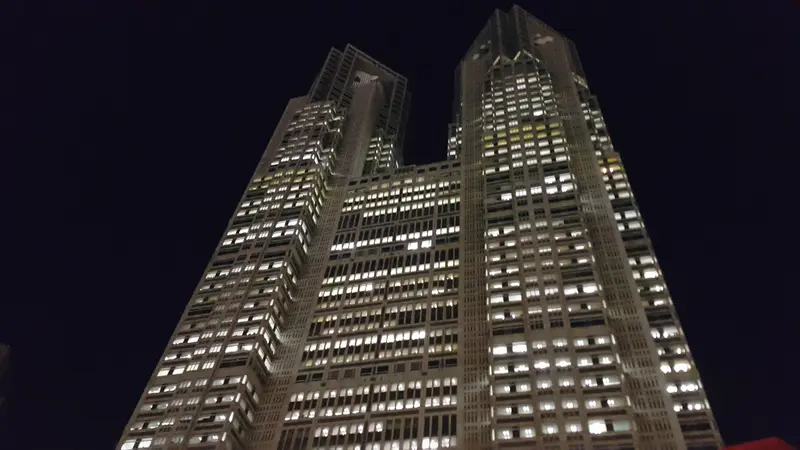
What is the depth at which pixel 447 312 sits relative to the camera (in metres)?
85.9

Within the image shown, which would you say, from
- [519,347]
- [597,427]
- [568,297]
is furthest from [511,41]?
[597,427]

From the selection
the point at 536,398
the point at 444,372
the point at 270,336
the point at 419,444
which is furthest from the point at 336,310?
the point at 536,398

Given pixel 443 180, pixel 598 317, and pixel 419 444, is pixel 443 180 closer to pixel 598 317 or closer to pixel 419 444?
pixel 598 317

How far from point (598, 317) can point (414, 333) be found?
73.6 feet

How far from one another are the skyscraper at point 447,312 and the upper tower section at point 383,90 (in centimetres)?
1871

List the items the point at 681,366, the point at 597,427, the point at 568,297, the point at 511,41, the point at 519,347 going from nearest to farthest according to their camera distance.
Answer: the point at 597,427 → the point at 681,366 → the point at 519,347 → the point at 568,297 → the point at 511,41

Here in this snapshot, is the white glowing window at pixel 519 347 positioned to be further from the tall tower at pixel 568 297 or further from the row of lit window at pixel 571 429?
the row of lit window at pixel 571 429

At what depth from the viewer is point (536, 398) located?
68062 mm

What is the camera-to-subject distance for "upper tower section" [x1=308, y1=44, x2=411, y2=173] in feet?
464

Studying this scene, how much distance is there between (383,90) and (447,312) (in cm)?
8688

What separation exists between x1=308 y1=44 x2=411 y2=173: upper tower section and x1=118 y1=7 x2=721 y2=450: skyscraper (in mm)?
18713

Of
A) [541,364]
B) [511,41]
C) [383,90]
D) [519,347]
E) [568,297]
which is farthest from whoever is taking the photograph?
[383,90]

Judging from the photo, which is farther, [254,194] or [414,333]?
[254,194]

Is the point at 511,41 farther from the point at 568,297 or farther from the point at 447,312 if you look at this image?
the point at 568,297
